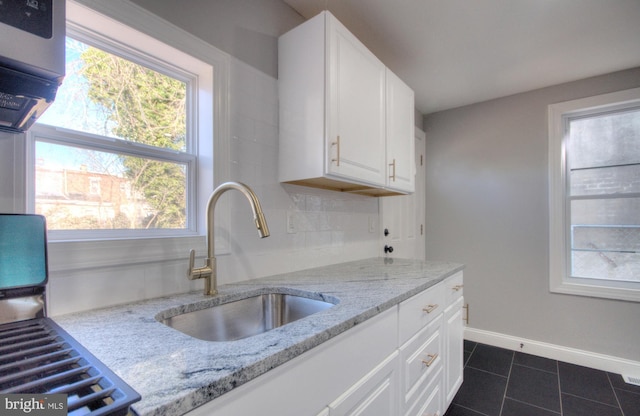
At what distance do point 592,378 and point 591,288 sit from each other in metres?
0.69

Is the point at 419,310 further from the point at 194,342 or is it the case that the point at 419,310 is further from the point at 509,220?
the point at 509,220

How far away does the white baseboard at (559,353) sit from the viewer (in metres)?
2.34

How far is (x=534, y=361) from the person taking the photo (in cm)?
258

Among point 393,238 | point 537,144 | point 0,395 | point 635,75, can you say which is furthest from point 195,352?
point 635,75

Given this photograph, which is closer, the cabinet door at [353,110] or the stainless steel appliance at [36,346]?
the stainless steel appliance at [36,346]

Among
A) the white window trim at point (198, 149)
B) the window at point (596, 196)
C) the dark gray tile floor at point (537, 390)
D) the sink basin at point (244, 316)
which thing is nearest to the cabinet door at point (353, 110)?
the white window trim at point (198, 149)

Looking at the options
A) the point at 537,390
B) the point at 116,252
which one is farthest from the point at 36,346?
the point at 537,390

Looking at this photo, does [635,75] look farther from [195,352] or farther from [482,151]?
[195,352]

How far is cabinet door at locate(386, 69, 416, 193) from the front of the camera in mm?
1947

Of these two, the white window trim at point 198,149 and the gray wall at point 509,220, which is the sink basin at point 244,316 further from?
the gray wall at point 509,220

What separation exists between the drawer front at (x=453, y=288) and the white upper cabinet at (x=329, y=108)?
69 cm

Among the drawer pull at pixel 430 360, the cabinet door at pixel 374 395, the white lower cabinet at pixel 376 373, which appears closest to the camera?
the white lower cabinet at pixel 376 373

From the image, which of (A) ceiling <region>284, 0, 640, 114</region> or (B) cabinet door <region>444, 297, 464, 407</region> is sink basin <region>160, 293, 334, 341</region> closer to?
(B) cabinet door <region>444, 297, 464, 407</region>

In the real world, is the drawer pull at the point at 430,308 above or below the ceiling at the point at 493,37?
below
